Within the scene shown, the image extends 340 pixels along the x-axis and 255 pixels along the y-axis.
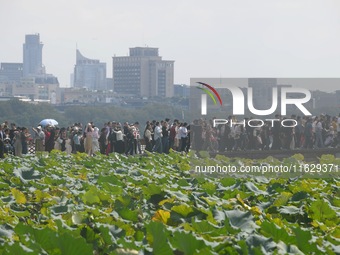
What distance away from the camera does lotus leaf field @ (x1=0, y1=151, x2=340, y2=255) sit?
5090 millimetres

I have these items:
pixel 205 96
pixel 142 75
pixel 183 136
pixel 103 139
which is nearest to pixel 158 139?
pixel 183 136

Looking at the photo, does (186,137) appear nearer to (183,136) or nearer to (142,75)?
(183,136)

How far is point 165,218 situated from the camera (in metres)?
7.02

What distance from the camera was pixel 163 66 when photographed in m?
194

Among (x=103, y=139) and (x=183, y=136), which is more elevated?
(x=183, y=136)

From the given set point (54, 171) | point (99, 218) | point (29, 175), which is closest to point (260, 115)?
point (54, 171)

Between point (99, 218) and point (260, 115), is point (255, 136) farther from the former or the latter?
point (99, 218)

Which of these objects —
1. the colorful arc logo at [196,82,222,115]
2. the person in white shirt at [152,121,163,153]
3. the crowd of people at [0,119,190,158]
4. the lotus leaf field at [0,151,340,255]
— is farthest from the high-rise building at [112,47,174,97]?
the lotus leaf field at [0,151,340,255]

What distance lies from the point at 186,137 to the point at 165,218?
2527cm

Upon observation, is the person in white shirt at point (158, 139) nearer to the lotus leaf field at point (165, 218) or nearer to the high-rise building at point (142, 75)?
the lotus leaf field at point (165, 218)

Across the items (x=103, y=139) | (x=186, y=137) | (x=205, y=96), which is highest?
(x=205, y=96)

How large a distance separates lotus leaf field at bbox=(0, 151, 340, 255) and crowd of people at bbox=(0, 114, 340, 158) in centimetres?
730

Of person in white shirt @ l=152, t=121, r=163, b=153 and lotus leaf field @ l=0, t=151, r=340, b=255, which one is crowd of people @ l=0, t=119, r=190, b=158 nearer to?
person in white shirt @ l=152, t=121, r=163, b=153

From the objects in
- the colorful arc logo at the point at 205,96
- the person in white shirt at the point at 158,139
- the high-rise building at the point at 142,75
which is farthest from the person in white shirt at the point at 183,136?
the high-rise building at the point at 142,75
